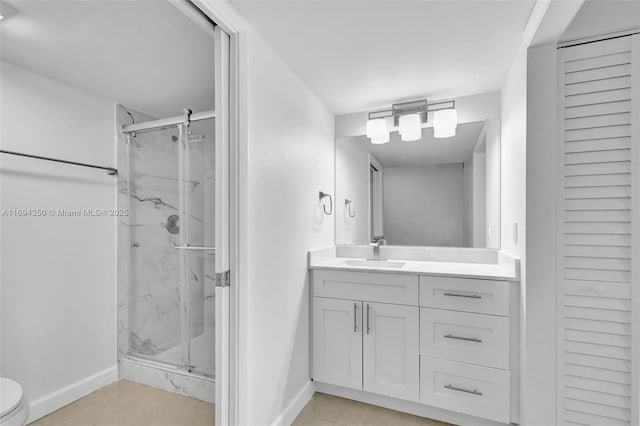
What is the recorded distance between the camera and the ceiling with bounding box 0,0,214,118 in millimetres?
1344

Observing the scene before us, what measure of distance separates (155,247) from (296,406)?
1.59 meters

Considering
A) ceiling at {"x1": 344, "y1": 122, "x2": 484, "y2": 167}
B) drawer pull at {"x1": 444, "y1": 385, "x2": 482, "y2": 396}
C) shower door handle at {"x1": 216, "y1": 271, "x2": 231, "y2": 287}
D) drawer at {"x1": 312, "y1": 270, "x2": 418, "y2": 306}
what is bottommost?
drawer pull at {"x1": 444, "y1": 385, "x2": 482, "y2": 396}

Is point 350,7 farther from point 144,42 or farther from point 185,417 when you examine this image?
point 185,417

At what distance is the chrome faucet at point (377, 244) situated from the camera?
8.38 feet

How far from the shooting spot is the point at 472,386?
5.78ft

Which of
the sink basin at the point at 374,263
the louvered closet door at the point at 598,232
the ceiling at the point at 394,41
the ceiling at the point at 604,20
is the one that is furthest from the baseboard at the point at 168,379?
the ceiling at the point at 604,20

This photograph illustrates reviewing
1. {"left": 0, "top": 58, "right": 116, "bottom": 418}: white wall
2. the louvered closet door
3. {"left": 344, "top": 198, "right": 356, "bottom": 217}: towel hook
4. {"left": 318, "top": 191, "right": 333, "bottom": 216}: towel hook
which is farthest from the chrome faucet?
{"left": 0, "top": 58, "right": 116, "bottom": 418}: white wall

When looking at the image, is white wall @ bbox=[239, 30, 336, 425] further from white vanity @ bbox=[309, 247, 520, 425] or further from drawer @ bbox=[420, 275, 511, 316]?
drawer @ bbox=[420, 275, 511, 316]

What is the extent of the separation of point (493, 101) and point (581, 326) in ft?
5.12

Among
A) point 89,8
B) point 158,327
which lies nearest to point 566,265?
point 89,8

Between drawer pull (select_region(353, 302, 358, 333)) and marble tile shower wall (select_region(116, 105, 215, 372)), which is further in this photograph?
marble tile shower wall (select_region(116, 105, 215, 372))

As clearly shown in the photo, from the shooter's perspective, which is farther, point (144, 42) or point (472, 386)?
point (472, 386)

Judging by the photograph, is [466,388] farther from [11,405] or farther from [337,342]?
[11,405]

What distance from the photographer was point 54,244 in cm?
193
